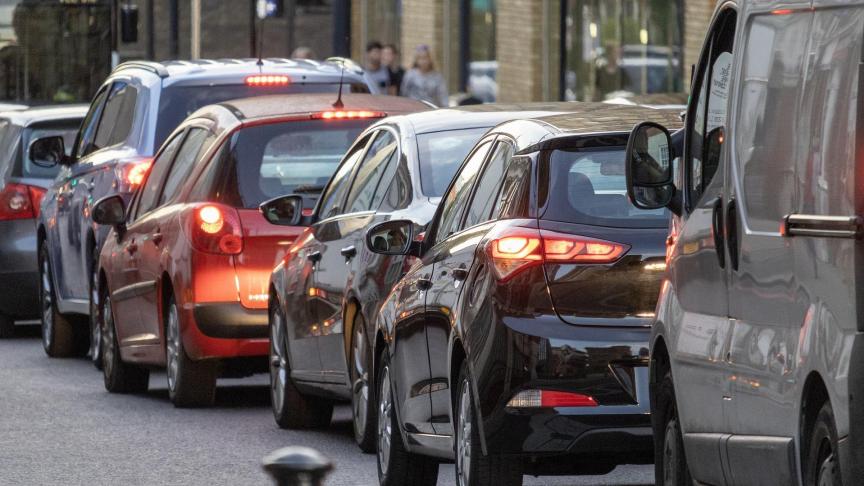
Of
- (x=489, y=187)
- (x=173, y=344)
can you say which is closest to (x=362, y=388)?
(x=489, y=187)

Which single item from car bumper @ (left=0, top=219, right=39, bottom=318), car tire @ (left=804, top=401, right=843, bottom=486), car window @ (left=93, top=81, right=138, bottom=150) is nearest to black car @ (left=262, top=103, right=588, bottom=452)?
car window @ (left=93, top=81, right=138, bottom=150)

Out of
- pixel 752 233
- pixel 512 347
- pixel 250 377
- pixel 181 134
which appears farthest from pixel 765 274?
pixel 250 377

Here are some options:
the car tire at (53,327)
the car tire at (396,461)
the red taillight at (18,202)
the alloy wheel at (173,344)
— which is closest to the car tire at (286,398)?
the alloy wheel at (173,344)

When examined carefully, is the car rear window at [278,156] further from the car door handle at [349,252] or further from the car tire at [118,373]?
the car tire at [118,373]

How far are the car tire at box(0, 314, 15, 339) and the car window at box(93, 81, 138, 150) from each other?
320cm

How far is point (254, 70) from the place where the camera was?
48.5 feet

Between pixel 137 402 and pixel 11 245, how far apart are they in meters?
5.33

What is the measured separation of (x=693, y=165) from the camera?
7.43 m

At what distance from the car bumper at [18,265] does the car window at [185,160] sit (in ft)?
16.8

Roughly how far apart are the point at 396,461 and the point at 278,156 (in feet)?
11.8

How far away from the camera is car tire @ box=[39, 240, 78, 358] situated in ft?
55.3

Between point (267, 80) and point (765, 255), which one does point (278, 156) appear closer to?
point (267, 80)

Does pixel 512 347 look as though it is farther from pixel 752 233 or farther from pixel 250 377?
pixel 250 377

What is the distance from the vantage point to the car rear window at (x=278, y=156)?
1241 cm
